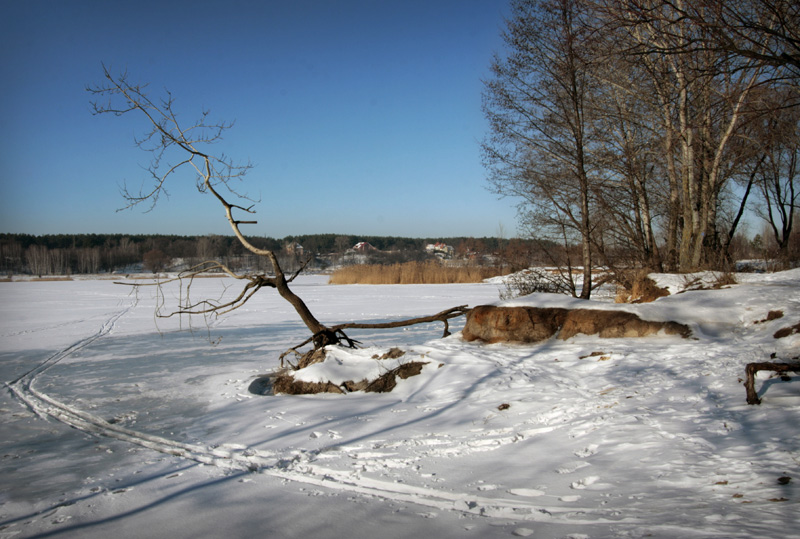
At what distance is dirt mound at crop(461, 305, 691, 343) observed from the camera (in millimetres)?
6609

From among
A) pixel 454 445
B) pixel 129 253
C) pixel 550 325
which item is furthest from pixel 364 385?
pixel 129 253

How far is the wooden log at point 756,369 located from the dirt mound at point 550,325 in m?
2.48

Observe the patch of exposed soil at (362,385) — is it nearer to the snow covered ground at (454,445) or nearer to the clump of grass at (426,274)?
the snow covered ground at (454,445)

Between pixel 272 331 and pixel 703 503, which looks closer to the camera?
pixel 703 503

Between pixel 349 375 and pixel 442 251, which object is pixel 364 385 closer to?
pixel 349 375

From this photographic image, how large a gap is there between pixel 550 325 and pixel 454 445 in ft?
11.4

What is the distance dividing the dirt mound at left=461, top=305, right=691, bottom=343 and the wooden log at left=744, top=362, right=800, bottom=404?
2.48 meters

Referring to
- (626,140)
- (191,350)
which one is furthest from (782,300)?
(191,350)

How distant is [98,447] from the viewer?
4.65 metres

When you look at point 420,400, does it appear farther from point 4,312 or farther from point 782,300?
point 4,312

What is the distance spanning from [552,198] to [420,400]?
7094 millimetres

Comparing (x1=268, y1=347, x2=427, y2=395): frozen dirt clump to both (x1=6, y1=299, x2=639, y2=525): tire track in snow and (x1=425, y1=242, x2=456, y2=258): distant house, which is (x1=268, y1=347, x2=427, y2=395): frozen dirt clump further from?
(x1=425, y1=242, x2=456, y2=258): distant house

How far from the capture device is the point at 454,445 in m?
4.27

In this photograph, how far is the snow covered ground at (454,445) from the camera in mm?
2953
